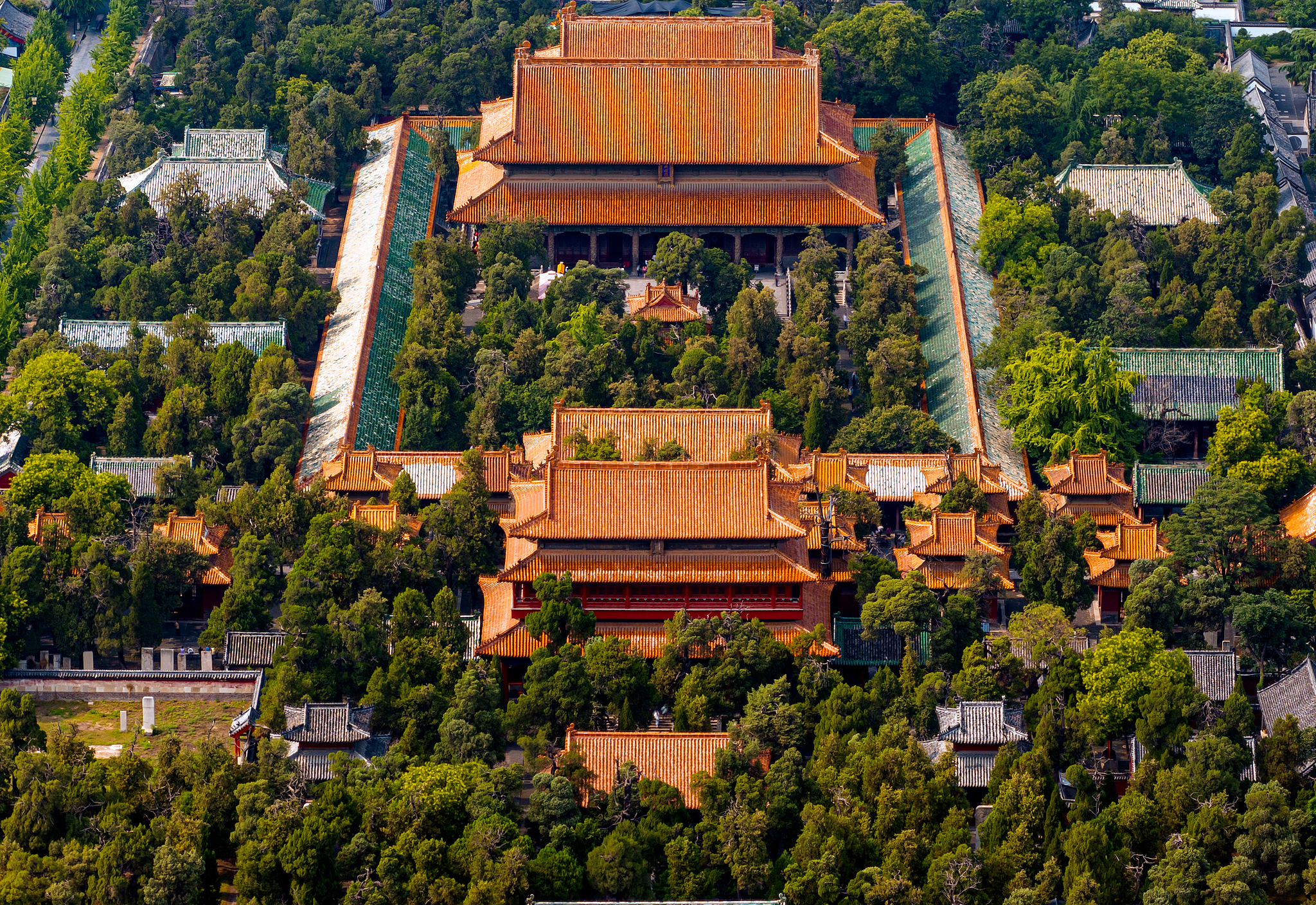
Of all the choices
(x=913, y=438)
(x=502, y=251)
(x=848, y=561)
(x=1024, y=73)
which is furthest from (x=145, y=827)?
(x=1024, y=73)

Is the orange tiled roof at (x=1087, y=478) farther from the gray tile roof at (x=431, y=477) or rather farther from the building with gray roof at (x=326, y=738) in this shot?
the building with gray roof at (x=326, y=738)

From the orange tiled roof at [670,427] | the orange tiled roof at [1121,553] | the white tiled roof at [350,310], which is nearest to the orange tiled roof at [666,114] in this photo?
the white tiled roof at [350,310]

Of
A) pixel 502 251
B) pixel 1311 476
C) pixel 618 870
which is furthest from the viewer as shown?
pixel 502 251

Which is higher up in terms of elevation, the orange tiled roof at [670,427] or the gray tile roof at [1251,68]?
the orange tiled roof at [670,427]

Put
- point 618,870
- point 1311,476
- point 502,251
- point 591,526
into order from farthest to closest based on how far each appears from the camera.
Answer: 1. point 502,251
2. point 1311,476
3. point 591,526
4. point 618,870

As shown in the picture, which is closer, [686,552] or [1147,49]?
[686,552]

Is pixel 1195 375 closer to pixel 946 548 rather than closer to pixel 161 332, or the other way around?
pixel 946 548

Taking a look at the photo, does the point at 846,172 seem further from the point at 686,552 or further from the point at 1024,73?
the point at 686,552

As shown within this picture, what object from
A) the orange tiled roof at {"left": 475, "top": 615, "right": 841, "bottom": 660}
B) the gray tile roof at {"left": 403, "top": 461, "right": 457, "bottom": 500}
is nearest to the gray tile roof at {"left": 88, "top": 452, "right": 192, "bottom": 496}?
the gray tile roof at {"left": 403, "top": 461, "right": 457, "bottom": 500}
